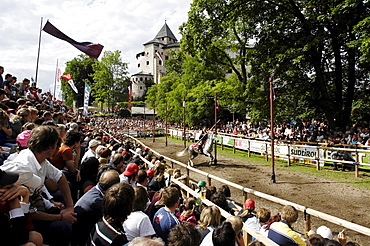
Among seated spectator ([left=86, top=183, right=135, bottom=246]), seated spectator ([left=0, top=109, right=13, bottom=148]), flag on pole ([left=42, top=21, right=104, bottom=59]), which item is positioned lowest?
seated spectator ([left=86, top=183, right=135, bottom=246])

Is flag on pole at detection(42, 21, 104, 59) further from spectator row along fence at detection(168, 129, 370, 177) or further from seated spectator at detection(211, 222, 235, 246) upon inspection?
spectator row along fence at detection(168, 129, 370, 177)

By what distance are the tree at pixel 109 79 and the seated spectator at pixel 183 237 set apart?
61.4 metres

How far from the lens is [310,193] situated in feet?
32.0

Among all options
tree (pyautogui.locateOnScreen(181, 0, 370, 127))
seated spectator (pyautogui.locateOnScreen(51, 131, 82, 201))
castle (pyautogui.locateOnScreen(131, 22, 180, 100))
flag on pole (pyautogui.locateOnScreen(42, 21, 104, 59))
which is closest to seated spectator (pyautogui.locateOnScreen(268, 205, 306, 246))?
seated spectator (pyautogui.locateOnScreen(51, 131, 82, 201))

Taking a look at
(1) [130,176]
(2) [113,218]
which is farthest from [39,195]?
(1) [130,176]

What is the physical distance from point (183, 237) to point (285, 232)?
217 centimetres

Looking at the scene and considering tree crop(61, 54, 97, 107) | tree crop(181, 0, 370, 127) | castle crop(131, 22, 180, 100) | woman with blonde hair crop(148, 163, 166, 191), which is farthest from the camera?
castle crop(131, 22, 180, 100)

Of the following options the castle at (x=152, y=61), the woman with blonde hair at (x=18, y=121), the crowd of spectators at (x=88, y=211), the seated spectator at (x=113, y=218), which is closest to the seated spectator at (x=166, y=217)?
the crowd of spectators at (x=88, y=211)

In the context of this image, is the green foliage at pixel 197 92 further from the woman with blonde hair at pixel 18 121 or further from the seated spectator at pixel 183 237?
the seated spectator at pixel 183 237

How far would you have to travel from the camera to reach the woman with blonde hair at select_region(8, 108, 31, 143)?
5.85 m

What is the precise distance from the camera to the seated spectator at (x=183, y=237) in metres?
2.45

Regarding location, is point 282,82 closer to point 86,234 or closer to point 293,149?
point 293,149

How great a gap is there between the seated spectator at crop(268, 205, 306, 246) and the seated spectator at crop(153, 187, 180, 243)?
160cm

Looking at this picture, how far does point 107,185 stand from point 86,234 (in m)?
0.69
